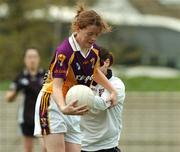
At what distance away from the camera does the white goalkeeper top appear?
287 inches

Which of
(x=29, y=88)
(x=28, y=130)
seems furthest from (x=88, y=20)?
(x=28, y=130)

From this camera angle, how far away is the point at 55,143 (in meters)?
6.82

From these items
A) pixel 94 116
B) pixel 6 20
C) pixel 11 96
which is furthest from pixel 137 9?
pixel 94 116

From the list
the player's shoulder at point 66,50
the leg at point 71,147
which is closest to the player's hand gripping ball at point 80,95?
the player's shoulder at point 66,50

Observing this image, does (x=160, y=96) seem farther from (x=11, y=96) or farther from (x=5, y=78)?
(x=5, y=78)

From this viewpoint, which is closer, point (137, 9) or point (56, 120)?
point (56, 120)

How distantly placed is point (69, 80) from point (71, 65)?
169mm

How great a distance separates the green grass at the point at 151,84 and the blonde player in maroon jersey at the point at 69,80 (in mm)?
8145

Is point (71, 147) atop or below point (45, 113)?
below

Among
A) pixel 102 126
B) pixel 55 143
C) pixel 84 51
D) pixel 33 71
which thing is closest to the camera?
pixel 84 51

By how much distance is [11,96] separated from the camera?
1098 centimetres

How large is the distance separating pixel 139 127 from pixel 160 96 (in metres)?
0.67

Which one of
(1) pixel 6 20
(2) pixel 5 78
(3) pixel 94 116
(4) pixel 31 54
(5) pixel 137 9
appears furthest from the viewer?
(5) pixel 137 9

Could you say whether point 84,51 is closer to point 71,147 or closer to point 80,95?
point 80,95
